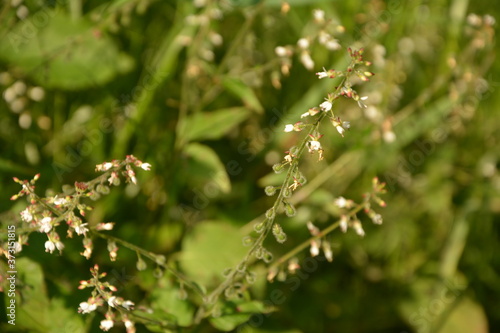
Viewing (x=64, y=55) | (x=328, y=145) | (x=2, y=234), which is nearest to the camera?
(x=2, y=234)

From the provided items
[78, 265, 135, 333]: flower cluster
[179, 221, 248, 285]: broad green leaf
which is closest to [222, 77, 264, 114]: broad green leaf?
[179, 221, 248, 285]: broad green leaf

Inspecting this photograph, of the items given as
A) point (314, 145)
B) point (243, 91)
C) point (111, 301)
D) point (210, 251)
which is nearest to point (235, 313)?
point (111, 301)

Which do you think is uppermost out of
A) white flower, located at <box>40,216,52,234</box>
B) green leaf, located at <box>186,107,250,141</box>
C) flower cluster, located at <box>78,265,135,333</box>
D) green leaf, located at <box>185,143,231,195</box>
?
white flower, located at <box>40,216,52,234</box>

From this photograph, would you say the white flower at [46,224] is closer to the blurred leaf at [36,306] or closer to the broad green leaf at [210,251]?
the blurred leaf at [36,306]

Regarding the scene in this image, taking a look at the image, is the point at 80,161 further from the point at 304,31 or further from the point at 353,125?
the point at 353,125

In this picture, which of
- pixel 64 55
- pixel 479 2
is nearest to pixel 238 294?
pixel 64 55

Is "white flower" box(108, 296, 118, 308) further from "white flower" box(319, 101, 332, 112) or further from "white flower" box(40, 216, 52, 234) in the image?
"white flower" box(319, 101, 332, 112)

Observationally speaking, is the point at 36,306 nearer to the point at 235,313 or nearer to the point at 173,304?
the point at 173,304
